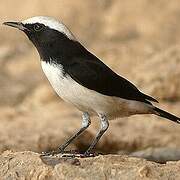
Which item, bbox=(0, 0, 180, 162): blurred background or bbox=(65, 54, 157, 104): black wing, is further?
bbox=(0, 0, 180, 162): blurred background

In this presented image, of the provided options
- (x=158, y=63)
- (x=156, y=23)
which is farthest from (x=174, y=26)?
(x=158, y=63)

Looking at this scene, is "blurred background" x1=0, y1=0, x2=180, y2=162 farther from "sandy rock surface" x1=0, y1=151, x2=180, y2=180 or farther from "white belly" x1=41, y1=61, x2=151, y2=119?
"sandy rock surface" x1=0, y1=151, x2=180, y2=180

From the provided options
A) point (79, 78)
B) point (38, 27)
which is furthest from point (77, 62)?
point (38, 27)

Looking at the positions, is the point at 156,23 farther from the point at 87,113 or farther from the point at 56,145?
the point at 87,113

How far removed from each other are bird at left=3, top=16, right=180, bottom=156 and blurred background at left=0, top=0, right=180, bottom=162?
198cm

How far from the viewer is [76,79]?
6.55 m

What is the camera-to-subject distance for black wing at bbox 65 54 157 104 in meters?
6.60

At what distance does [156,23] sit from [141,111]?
30.3ft

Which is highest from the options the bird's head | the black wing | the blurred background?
the blurred background

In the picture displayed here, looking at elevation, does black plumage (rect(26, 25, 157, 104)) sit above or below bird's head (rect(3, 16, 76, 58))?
below

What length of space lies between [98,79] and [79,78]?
233 mm

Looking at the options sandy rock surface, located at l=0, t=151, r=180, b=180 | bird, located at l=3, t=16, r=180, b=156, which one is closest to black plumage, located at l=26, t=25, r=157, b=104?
bird, located at l=3, t=16, r=180, b=156

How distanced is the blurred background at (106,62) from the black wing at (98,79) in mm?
1944

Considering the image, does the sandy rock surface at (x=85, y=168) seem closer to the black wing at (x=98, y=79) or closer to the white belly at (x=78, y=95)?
the white belly at (x=78, y=95)
